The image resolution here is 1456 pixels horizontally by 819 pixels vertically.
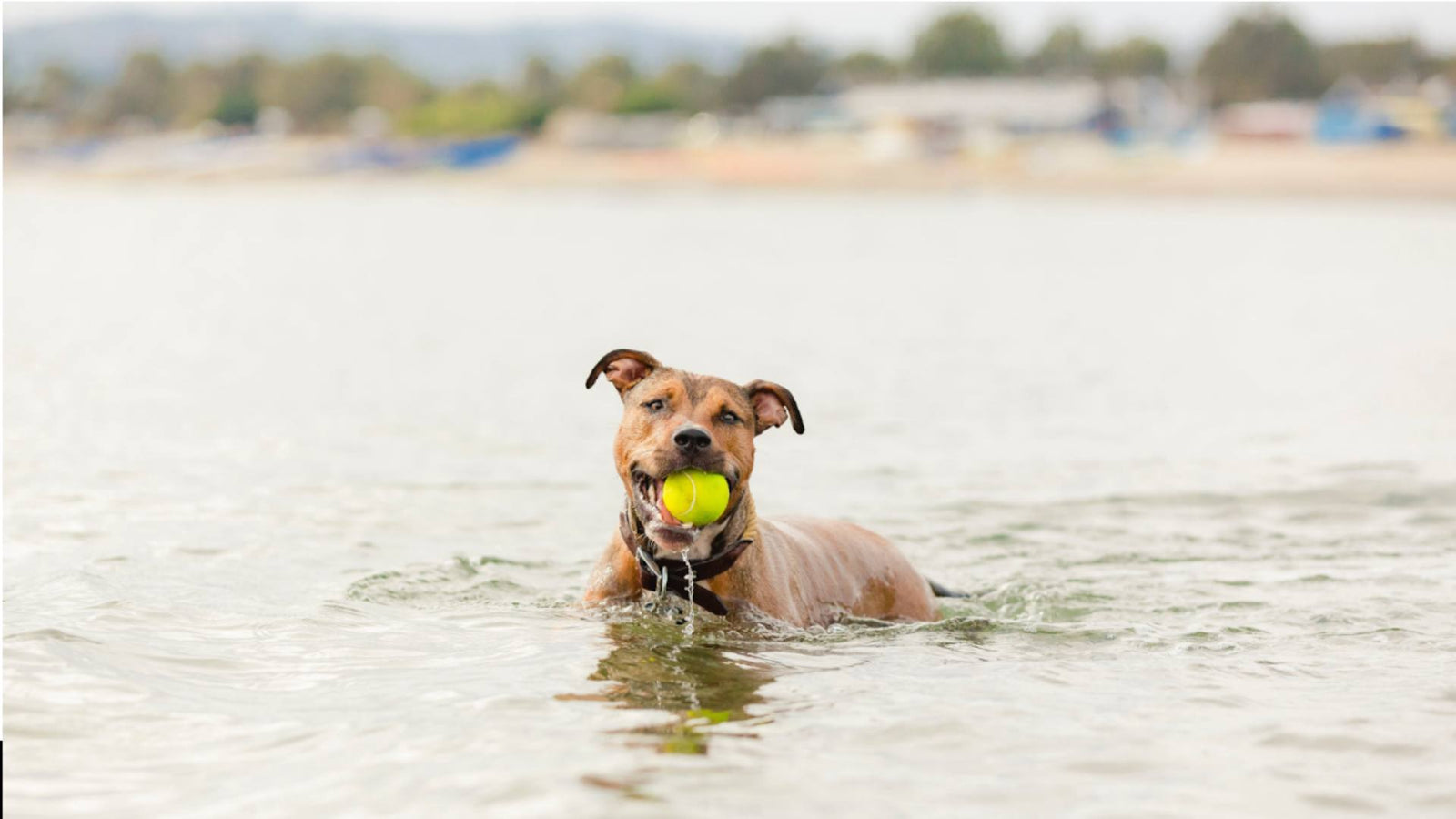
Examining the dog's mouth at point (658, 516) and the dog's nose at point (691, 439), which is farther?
the dog's mouth at point (658, 516)

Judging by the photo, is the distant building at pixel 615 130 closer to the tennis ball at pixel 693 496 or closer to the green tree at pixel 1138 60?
the green tree at pixel 1138 60

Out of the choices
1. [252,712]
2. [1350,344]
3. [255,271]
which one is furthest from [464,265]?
[252,712]

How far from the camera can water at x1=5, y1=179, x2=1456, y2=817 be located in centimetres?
723

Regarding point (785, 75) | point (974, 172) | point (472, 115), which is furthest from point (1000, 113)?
point (472, 115)

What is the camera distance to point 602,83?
16875 cm

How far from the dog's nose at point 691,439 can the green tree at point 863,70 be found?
182684mm

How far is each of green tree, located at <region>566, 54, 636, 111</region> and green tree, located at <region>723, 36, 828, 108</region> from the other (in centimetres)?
1062

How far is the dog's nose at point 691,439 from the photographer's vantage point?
8.66 m

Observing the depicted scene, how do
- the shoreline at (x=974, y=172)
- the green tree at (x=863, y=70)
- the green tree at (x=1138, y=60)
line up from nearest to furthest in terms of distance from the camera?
the shoreline at (x=974, y=172) → the green tree at (x=1138, y=60) → the green tree at (x=863, y=70)

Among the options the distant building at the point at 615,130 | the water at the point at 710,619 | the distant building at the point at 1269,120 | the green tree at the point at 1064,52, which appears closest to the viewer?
the water at the point at 710,619

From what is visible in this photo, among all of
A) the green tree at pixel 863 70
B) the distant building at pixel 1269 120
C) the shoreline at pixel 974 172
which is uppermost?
the green tree at pixel 863 70

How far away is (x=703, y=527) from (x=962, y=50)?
18470 cm

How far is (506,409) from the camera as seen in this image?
20312 mm

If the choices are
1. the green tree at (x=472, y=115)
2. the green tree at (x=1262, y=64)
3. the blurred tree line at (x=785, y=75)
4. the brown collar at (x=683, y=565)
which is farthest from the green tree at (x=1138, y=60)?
the brown collar at (x=683, y=565)
